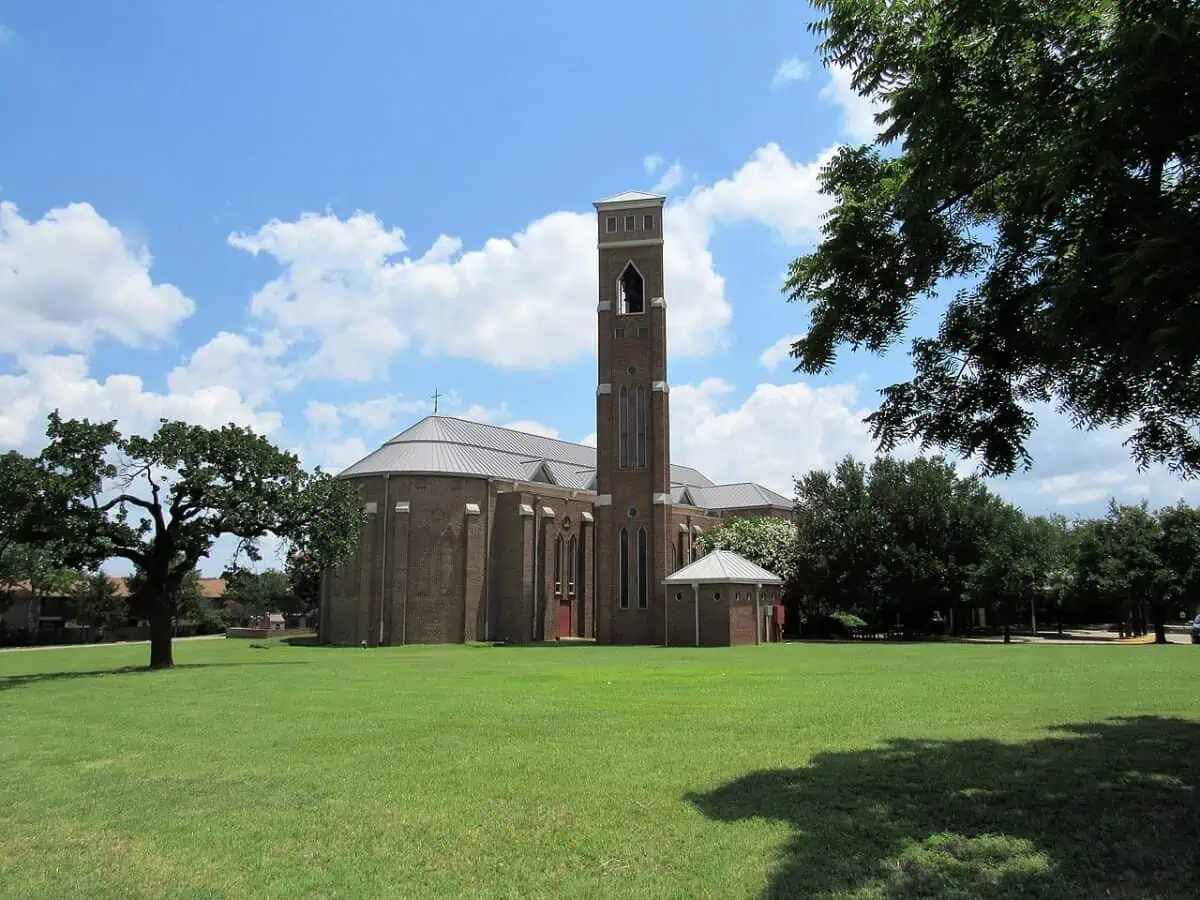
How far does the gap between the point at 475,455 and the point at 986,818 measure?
51617mm

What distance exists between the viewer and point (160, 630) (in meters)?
28.1

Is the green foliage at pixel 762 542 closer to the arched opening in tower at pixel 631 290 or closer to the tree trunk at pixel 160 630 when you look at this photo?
the arched opening in tower at pixel 631 290

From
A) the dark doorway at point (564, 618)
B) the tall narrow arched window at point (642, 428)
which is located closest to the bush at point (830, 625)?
the tall narrow arched window at point (642, 428)

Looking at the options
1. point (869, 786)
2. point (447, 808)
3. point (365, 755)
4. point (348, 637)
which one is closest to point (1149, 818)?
point (869, 786)

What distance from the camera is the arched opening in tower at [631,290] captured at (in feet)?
169

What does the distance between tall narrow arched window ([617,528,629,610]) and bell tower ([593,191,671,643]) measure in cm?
5

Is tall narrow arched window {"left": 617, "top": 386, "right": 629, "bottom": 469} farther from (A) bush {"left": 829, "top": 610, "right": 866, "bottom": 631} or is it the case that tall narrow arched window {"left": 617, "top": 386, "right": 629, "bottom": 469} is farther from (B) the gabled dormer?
(A) bush {"left": 829, "top": 610, "right": 866, "bottom": 631}

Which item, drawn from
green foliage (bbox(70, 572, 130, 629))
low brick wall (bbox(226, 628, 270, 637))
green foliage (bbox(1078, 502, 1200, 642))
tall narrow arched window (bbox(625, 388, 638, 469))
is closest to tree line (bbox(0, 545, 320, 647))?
green foliage (bbox(70, 572, 130, 629))

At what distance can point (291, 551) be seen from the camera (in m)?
28.7

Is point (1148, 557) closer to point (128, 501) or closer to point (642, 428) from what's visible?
point (642, 428)

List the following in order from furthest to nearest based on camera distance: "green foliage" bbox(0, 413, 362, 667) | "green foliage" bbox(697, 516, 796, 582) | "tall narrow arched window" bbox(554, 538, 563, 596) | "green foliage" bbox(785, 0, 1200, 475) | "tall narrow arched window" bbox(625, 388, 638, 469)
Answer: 1. "tall narrow arched window" bbox(554, 538, 563, 596)
2. "green foliage" bbox(697, 516, 796, 582)
3. "tall narrow arched window" bbox(625, 388, 638, 469)
4. "green foliage" bbox(0, 413, 362, 667)
5. "green foliage" bbox(785, 0, 1200, 475)

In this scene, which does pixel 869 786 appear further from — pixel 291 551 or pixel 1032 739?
pixel 291 551

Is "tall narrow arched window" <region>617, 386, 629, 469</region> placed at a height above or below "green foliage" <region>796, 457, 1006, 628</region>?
above

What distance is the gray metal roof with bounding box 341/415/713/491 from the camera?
54.6m
